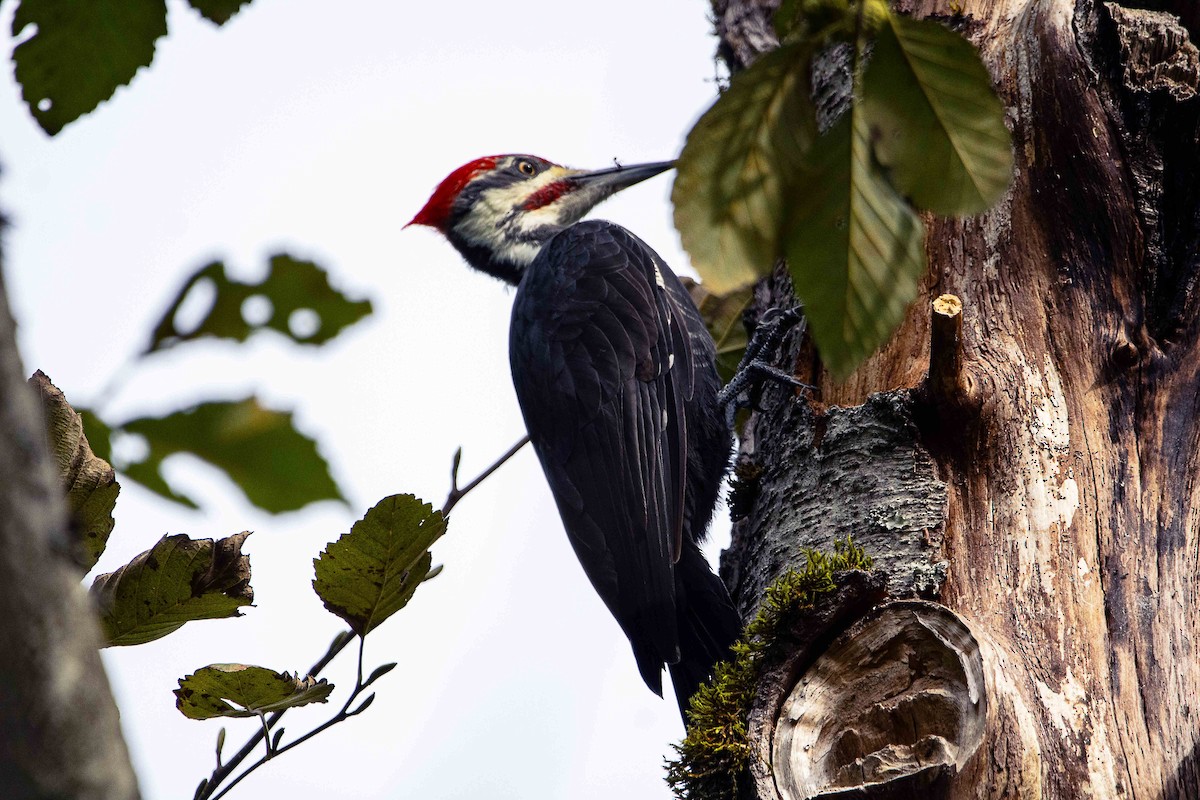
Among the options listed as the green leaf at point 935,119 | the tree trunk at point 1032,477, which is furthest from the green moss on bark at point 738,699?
the green leaf at point 935,119

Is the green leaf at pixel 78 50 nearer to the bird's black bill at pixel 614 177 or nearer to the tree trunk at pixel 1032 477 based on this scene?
the tree trunk at pixel 1032 477

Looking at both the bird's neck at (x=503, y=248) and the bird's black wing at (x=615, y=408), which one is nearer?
the bird's black wing at (x=615, y=408)

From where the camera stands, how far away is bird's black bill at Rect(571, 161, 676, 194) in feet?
14.3

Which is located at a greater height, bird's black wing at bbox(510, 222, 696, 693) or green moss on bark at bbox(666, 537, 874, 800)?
bird's black wing at bbox(510, 222, 696, 693)

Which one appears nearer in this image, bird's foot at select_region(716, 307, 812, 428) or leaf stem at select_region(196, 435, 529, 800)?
leaf stem at select_region(196, 435, 529, 800)

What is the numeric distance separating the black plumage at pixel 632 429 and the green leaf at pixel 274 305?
1805 mm

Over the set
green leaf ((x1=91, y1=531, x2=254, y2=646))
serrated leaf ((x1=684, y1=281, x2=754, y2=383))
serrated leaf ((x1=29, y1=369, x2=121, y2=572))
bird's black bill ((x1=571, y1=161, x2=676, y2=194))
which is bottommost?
green leaf ((x1=91, y1=531, x2=254, y2=646))

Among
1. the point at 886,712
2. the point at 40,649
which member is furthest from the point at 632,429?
the point at 40,649

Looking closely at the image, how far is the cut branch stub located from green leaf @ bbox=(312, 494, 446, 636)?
66cm

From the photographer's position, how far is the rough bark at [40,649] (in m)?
0.51

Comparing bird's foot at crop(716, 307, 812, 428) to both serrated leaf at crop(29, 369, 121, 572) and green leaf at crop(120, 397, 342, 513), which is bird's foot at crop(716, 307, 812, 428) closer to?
serrated leaf at crop(29, 369, 121, 572)

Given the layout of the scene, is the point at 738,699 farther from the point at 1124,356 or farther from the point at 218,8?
the point at 218,8

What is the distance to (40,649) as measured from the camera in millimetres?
519

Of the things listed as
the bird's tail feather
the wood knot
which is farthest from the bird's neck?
the wood knot
